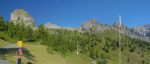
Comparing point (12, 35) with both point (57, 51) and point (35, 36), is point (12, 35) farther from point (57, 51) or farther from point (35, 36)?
point (57, 51)

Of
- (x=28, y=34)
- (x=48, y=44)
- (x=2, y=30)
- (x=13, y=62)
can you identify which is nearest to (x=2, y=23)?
(x=2, y=30)

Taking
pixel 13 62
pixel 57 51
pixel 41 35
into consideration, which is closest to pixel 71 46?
pixel 41 35

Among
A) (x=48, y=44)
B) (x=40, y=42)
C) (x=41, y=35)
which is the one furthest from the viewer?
(x=41, y=35)

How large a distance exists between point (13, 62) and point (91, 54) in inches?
5547

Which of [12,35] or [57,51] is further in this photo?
[12,35]

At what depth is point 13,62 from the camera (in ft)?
198

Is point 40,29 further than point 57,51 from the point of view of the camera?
Yes

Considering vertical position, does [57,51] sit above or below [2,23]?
below

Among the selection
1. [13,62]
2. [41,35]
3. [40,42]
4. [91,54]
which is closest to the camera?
[13,62]

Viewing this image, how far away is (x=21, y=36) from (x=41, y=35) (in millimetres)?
13665

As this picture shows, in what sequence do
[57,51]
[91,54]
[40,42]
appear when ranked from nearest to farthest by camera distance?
[57,51], [40,42], [91,54]

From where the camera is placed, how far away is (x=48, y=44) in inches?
6122

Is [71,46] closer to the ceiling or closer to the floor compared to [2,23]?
closer to the floor

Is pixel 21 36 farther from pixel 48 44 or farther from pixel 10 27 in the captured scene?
pixel 48 44
